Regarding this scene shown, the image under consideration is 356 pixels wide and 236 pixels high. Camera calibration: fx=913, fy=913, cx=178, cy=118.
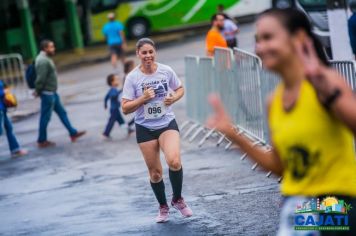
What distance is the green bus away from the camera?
33.9 metres

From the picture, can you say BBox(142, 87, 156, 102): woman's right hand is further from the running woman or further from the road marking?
the road marking

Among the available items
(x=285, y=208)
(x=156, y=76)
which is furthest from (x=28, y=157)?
(x=285, y=208)

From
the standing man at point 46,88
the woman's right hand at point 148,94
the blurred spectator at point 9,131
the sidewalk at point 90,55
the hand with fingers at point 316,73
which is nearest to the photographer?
the hand with fingers at point 316,73

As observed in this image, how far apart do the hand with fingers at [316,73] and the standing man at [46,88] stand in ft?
37.1

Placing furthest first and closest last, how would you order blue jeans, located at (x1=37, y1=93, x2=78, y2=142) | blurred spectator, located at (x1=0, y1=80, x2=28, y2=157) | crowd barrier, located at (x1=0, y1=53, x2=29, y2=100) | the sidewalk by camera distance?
the sidewalk < crowd barrier, located at (x1=0, y1=53, x2=29, y2=100) < blue jeans, located at (x1=37, y1=93, x2=78, y2=142) < blurred spectator, located at (x1=0, y1=80, x2=28, y2=157)

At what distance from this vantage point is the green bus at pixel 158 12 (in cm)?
3388

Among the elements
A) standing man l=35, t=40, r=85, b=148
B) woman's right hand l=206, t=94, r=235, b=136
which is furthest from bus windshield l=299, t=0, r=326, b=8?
woman's right hand l=206, t=94, r=235, b=136

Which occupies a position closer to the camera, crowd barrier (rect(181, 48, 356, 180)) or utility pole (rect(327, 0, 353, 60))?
crowd barrier (rect(181, 48, 356, 180))

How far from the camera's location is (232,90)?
13.3 metres

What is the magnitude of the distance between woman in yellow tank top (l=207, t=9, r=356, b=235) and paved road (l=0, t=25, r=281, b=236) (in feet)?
12.7

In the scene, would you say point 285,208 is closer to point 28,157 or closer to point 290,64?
point 290,64

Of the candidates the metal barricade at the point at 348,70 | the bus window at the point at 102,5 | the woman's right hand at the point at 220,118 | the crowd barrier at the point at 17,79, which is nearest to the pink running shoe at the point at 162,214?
the metal barricade at the point at 348,70

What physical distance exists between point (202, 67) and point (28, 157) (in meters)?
3.15

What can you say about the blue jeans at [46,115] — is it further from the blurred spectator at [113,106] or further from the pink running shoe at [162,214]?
the pink running shoe at [162,214]
